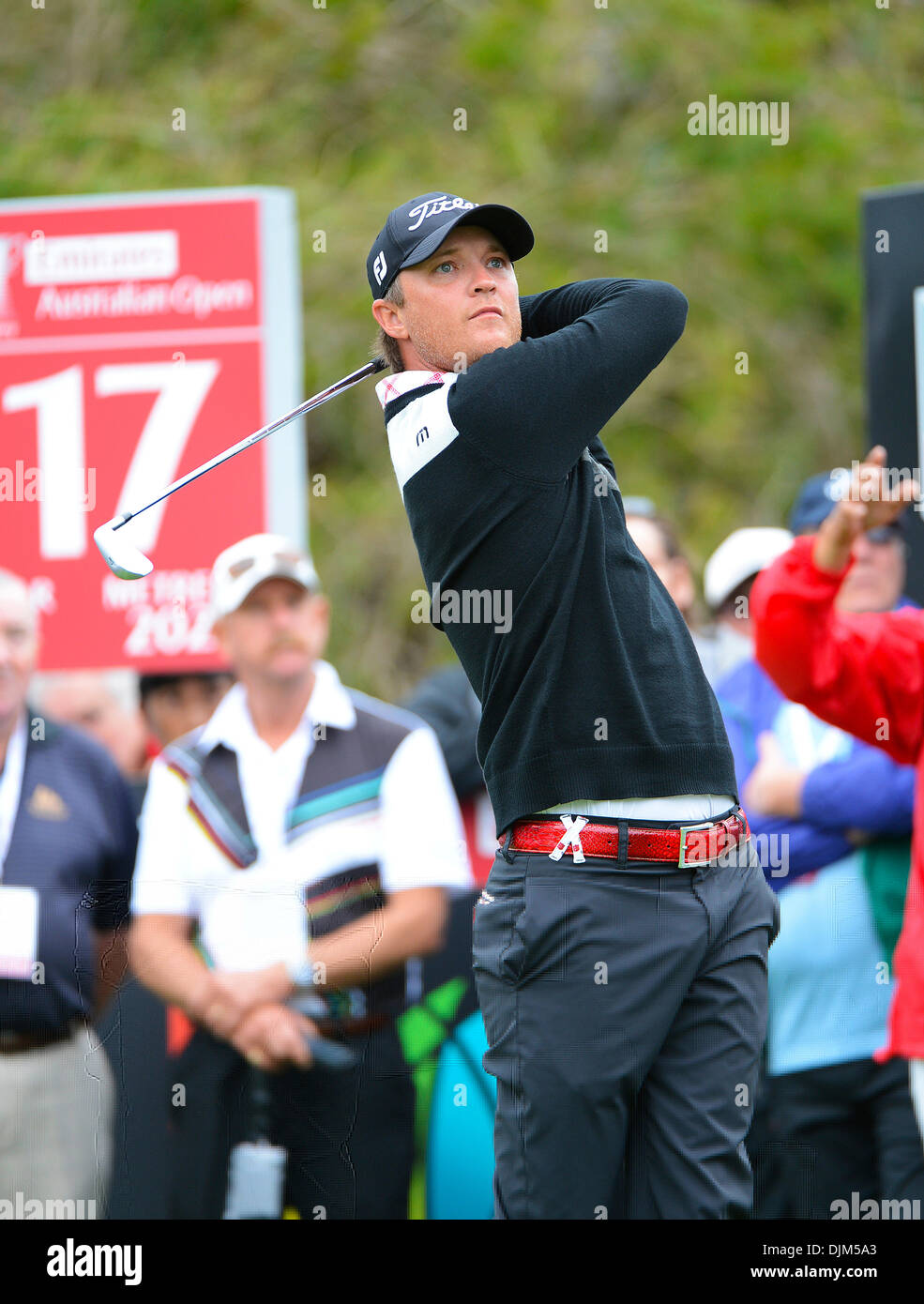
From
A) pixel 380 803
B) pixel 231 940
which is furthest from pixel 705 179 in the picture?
pixel 231 940

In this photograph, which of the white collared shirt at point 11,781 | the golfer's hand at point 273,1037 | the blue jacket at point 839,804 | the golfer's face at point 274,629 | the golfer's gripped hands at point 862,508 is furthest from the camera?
the golfer's face at point 274,629

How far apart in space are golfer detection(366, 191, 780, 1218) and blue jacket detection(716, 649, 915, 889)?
132 centimetres

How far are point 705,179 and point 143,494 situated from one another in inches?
253

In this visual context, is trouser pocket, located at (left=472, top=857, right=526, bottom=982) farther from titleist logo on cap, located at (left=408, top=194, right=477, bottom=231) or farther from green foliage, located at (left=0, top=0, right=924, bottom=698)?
green foliage, located at (left=0, top=0, right=924, bottom=698)

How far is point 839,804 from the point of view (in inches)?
166

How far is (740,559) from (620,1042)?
8.38 ft

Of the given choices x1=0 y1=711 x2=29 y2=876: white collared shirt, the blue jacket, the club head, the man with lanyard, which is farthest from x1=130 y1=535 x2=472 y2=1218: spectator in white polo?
the club head

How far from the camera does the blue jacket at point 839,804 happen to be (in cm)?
418

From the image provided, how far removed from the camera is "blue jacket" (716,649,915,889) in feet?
13.7

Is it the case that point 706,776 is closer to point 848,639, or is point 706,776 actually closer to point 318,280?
point 848,639

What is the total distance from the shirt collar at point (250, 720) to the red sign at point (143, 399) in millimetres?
517

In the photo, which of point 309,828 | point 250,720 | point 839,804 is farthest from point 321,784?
point 839,804

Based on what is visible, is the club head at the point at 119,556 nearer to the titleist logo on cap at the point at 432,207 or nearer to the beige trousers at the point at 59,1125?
the titleist logo on cap at the point at 432,207

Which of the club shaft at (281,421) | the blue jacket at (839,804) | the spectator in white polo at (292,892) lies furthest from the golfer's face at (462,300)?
the blue jacket at (839,804)
